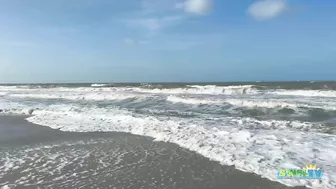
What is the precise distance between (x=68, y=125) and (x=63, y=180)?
6.97m

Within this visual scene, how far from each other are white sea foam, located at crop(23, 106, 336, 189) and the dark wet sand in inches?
17.4

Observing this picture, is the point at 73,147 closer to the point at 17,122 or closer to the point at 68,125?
the point at 68,125

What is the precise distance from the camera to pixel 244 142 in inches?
326

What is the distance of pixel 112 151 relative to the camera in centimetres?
786

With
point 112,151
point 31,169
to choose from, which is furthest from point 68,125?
point 31,169

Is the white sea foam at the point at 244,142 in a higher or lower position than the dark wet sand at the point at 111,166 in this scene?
higher

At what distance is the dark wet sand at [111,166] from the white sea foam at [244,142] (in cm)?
44

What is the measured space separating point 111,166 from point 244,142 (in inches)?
146

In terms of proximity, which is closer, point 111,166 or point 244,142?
point 111,166

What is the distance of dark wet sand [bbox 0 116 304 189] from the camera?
5.39 meters

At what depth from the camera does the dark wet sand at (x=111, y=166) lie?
5.39 metres

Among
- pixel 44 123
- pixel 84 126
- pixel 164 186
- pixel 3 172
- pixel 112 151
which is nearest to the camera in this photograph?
pixel 164 186

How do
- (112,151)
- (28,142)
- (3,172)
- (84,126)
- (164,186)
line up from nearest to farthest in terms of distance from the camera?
(164,186) → (3,172) → (112,151) → (28,142) → (84,126)

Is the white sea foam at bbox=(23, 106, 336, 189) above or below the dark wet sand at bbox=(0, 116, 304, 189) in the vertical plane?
above
